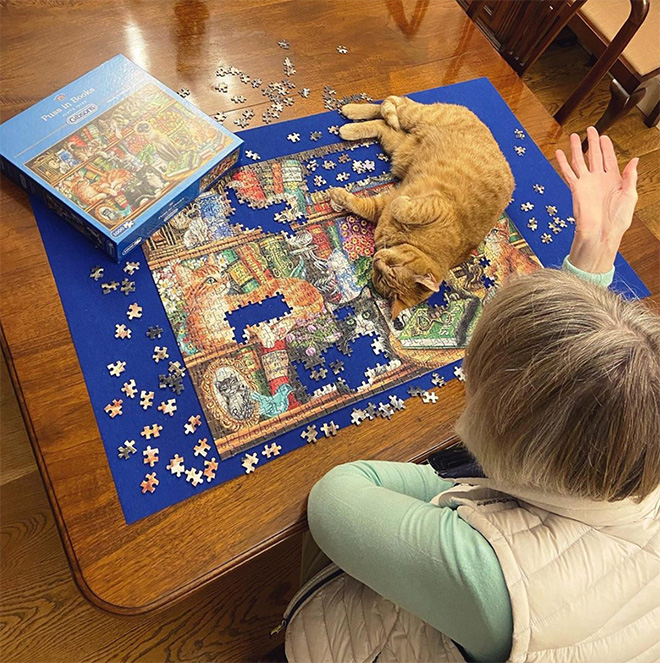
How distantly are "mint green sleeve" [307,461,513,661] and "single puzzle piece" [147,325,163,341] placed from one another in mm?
544

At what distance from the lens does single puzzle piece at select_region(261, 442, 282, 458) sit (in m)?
1.23

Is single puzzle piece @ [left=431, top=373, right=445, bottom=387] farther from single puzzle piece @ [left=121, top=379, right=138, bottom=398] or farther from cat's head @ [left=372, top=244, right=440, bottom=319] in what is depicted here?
single puzzle piece @ [left=121, top=379, right=138, bottom=398]

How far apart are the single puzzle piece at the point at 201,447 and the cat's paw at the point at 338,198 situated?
787 millimetres

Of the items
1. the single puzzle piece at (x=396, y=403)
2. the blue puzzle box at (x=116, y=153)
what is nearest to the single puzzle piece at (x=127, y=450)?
the blue puzzle box at (x=116, y=153)

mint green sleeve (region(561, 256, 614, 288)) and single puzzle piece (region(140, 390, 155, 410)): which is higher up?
mint green sleeve (region(561, 256, 614, 288))

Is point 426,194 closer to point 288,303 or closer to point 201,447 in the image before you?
point 288,303

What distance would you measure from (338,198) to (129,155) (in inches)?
22.9

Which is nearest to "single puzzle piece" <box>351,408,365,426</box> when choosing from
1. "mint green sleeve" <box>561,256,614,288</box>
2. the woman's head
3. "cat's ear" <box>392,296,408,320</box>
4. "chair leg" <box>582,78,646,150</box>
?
"cat's ear" <box>392,296,408,320</box>

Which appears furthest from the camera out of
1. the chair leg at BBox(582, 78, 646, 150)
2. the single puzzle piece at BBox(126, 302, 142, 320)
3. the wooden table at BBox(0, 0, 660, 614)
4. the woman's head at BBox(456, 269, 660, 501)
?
the chair leg at BBox(582, 78, 646, 150)

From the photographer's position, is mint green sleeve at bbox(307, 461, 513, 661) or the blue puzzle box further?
the blue puzzle box

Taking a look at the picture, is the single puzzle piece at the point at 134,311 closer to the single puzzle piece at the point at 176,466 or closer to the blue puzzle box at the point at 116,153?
the blue puzzle box at the point at 116,153

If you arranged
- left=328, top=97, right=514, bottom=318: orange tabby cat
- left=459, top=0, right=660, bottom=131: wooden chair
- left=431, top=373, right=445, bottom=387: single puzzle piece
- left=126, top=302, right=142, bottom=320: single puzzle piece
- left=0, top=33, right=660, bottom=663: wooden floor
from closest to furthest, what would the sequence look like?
left=126, top=302, right=142, bottom=320: single puzzle piece < left=431, top=373, right=445, bottom=387: single puzzle piece < left=328, top=97, right=514, bottom=318: orange tabby cat < left=0, top=33, right=660, bottom=663: wooden floor < left=459, top=0, right=660, bottom=131: wooden chair

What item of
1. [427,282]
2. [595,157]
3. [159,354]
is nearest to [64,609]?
[159,354]

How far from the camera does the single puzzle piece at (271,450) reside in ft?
4.04
